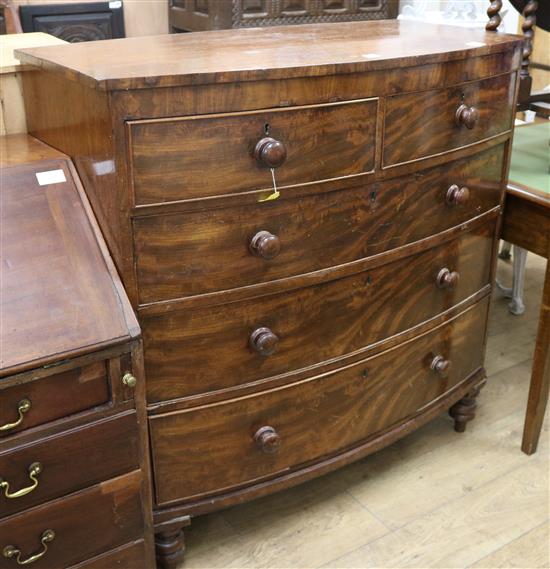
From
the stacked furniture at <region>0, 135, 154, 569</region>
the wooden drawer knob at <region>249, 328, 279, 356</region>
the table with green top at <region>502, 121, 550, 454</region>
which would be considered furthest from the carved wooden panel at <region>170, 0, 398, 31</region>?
the wooden drawer knob at <region>249, 328, 279, 356</region>

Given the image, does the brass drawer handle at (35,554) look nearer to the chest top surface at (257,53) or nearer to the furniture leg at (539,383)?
the chest top surface at (257,53)

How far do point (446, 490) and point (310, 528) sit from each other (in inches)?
14.8

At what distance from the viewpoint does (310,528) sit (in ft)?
5.69

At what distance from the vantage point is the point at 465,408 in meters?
2.01

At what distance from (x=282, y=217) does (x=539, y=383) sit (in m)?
0.95

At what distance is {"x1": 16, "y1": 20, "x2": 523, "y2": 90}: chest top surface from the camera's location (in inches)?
45.8

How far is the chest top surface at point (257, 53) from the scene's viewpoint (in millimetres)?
1162

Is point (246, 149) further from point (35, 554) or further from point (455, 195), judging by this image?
point (35, 554)

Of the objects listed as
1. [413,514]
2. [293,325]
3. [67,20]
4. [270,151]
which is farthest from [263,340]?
[67,20]

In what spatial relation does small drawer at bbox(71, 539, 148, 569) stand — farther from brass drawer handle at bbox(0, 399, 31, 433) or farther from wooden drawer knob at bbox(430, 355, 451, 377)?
wooden drawer knob at bbox(430, 355, 451, 377)

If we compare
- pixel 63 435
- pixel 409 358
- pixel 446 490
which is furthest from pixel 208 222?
pixel 446 490

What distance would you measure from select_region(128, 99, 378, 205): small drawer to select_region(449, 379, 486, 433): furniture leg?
0.88 m

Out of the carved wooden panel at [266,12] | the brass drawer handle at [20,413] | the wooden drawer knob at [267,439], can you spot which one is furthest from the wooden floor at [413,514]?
the carved wooden panel at [266,12]

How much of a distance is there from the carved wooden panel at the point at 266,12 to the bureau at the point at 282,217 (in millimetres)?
1490
